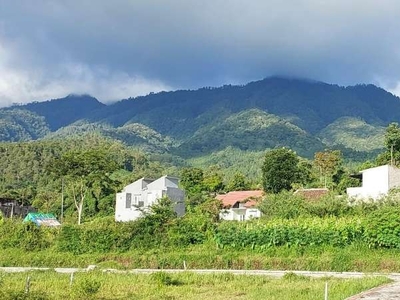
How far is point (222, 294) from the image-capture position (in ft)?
65.8

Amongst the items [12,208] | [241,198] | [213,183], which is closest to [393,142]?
[241,198]

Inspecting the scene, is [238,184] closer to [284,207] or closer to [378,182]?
[284,207]

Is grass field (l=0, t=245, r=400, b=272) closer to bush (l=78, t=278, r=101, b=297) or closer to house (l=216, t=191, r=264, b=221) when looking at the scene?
bush (l=78, t=278, r=101, b=297)

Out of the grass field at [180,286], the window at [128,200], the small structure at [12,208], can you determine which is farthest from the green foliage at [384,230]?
the small structure at [12,208]

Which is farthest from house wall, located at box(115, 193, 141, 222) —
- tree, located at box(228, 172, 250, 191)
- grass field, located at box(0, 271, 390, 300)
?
grass field, located at box(0, 271, 390, 300)

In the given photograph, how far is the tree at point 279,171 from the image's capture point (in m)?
64.5

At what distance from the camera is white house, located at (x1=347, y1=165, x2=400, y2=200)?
1608 inches

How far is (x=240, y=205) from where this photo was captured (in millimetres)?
67625

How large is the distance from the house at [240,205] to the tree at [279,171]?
2287mm

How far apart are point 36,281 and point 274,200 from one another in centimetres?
2906

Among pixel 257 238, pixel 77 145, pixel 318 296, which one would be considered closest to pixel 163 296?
pixel 318 296

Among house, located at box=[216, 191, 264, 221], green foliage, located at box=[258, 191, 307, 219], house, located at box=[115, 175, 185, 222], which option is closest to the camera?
green foliage, located at box=[258, 191, 307, 219]

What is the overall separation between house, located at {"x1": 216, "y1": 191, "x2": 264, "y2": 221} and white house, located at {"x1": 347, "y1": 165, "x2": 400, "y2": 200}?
750 inches

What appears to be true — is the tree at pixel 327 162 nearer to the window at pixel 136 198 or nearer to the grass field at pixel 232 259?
the window at pixel 136 198
